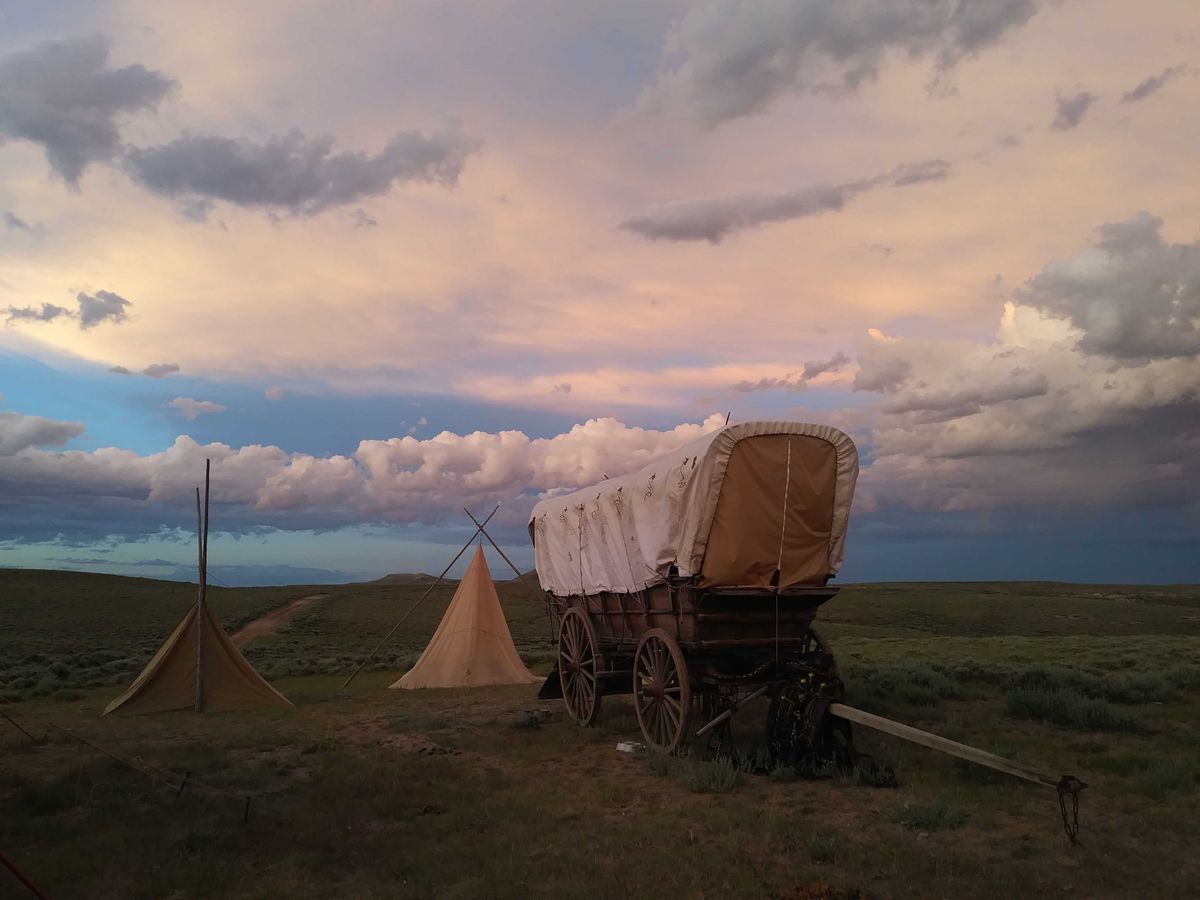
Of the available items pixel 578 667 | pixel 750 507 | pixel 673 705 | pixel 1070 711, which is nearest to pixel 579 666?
pixel 578 667

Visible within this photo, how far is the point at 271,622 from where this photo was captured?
42.4 meters

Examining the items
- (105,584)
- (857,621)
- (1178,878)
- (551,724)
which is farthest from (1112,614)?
(105,584)

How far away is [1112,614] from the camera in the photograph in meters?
44.5

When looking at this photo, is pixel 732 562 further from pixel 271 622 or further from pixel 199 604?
pixel 271 622

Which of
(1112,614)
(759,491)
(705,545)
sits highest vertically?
(759,491)

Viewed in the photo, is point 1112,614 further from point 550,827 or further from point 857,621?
point 550,827

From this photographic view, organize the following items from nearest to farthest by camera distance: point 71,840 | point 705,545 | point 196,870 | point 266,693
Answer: point 196,870 < point 71,840 < point 705,545 < point 266,693

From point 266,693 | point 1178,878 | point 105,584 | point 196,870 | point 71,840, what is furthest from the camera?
point 105,584

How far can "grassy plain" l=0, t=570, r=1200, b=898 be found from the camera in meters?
5.63

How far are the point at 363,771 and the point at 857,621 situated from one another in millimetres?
38460

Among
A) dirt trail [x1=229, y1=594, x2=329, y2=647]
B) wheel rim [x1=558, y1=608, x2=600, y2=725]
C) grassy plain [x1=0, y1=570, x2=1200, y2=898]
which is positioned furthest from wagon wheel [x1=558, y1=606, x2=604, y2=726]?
dirt trail [x1=229, y1=594, x2=329, y2=647]

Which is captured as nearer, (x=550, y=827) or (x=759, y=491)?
(x=550, y=827)

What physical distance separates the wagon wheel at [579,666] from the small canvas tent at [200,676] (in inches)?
233

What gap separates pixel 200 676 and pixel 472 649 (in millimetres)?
5762
